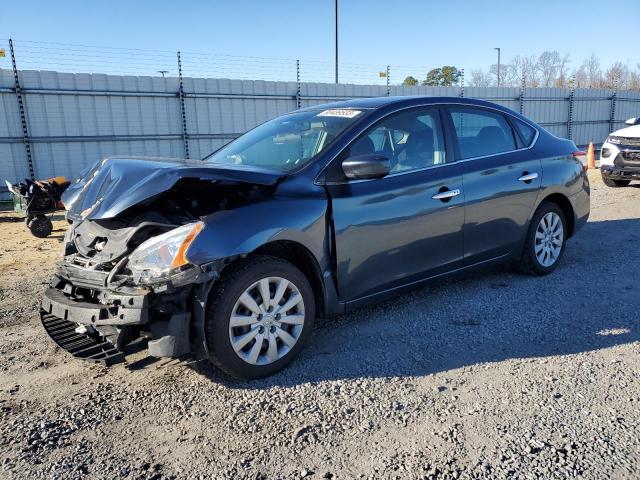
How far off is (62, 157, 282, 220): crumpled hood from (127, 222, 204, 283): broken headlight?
253mm

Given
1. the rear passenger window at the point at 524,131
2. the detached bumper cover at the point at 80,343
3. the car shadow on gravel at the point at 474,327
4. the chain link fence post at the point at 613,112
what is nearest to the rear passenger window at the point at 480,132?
the rear passenger window at the point at 524,131

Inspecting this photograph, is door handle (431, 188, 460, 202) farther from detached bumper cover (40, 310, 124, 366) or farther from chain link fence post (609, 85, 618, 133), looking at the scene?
chain link fence post (609, 85, 618, 133)

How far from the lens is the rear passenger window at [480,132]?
459 centimetres

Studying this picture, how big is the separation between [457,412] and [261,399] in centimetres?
111

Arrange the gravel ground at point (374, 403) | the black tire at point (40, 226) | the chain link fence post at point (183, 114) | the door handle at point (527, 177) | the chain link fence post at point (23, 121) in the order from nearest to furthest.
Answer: the gravel ground at point (374, 403), the door handle at point (527, 177), the black tire at point (40, 226), the chain link fence post at point (23, 121), the chain link fence post at point (183, 114)

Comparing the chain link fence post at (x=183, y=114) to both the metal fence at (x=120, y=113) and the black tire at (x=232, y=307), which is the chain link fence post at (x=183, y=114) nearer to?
the metal fence at (x=120, y=113)

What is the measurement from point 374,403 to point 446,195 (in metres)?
1.88

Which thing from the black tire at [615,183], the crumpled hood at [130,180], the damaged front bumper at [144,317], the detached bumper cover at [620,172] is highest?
the crumpled hood at [130,180]

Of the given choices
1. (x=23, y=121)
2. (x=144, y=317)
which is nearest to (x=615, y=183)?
(x=144, y=317)

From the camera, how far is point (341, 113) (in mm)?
4219

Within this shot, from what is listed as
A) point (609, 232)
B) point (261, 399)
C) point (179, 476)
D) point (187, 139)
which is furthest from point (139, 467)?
point (187, 139)

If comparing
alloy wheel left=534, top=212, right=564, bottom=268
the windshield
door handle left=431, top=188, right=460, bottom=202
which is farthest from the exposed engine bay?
alloy wheel left=534, top=212, right=564, bottom=268

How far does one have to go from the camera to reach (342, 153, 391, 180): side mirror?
142 inches

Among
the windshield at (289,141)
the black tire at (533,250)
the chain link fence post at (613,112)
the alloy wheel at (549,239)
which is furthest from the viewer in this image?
the chain link fence post at (613,112)
